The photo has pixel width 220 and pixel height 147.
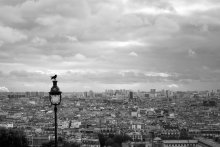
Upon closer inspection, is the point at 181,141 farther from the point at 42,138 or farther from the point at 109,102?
the point at 109,102

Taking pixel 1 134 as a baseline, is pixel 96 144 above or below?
below

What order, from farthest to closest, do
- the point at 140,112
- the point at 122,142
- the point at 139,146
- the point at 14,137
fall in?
1. the point at 140,112
2. the point at 122,142
3. the point at 139,146
4. the point at 14,137

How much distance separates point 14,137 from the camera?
22.0 metres

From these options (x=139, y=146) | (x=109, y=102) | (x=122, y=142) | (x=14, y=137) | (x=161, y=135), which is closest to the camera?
(x=14, y=137)

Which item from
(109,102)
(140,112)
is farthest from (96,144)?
(109,102)

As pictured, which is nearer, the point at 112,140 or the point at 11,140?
the point at 11,140

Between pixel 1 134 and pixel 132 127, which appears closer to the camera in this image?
pixel 1 134

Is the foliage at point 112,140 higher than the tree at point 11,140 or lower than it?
lower

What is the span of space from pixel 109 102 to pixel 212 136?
95465 millimetres

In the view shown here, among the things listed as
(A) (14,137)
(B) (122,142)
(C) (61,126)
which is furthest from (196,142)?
(A) (14,137)

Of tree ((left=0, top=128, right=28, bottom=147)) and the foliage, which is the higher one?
tree ((left=0, top=128, right=28, bottom=147))

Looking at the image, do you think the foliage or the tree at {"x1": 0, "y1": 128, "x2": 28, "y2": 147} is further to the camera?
the foliage

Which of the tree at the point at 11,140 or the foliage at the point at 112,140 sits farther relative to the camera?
the foliage at the point at 112,140

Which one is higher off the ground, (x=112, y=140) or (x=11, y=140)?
(x=11, y=140)
